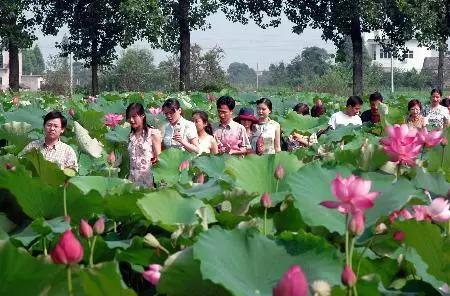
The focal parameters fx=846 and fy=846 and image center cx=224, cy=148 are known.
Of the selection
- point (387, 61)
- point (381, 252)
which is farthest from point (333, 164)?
point (387, 61)

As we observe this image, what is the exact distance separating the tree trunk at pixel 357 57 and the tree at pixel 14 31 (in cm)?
1107

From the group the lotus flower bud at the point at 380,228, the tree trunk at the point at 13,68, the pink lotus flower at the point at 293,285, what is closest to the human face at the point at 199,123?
the lotus flower bud at the point at 380,228

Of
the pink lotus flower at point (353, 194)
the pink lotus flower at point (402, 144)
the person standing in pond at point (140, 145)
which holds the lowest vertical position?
the person standing in pond at point (140, 145)

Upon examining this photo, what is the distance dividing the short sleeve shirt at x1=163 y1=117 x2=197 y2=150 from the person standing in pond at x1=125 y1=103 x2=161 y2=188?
398 millimetres

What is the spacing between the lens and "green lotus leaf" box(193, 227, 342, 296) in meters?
1.51

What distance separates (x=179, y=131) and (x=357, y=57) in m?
22.7

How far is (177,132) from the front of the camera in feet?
19.1

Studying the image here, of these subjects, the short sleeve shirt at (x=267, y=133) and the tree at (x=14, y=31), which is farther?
the tree at (x=14, y=31)

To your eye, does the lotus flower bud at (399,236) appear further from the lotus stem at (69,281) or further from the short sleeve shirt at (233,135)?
the short sleeve shirt at (233,135)

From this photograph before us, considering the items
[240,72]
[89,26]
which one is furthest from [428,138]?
[240,72]

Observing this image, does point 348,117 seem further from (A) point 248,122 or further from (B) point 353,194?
(B) point 353,194

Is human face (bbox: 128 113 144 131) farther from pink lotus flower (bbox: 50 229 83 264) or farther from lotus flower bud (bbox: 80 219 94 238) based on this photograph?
pink lotus flower (bbox: 50 229 83 264)

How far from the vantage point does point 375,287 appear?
4.63 ft

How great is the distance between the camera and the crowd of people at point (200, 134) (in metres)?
4.67
